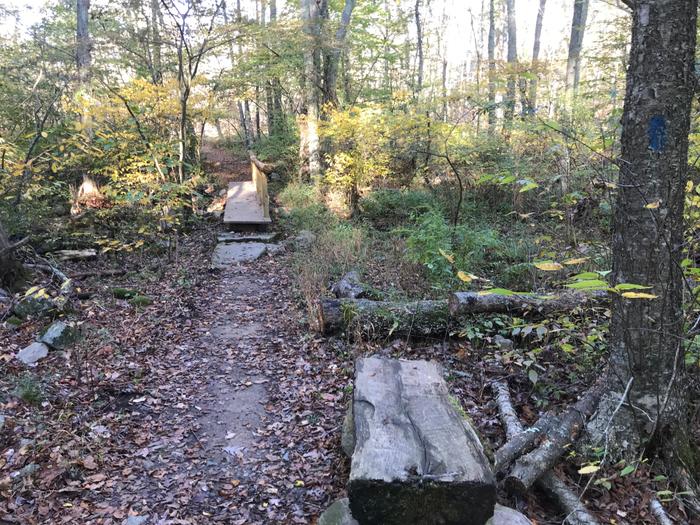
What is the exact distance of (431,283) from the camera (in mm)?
5918

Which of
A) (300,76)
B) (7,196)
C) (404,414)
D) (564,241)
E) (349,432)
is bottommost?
(349,432)

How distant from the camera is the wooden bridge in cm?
978

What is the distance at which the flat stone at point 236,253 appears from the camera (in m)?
8.04

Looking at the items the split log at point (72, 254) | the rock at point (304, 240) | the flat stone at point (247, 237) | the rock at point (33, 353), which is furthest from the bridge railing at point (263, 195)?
the rock at point (33, 353)

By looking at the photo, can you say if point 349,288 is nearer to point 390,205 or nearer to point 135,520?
point 135,520

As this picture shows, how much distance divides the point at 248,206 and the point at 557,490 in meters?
9.41

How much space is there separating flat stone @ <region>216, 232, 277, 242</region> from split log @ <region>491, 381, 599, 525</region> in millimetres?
6697

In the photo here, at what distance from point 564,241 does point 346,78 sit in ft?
37.3

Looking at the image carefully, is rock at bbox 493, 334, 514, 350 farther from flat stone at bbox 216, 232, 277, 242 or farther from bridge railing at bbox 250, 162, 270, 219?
bridge railing at bbox 250, 162, 270, 219

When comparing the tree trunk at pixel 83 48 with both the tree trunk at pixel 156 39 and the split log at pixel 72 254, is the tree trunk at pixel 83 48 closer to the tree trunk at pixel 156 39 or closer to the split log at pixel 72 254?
the tree trunk at pixel 156 39

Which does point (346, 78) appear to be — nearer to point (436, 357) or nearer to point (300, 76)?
point (300, 76)

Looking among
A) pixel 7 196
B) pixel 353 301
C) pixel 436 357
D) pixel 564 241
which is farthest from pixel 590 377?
pixel 7 196

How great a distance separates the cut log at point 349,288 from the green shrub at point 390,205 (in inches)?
157

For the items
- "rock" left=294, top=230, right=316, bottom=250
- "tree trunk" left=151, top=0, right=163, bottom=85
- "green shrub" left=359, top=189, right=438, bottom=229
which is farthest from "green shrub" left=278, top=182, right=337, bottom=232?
"tree trunk" left=151, top=0, right=163, bottom=85
